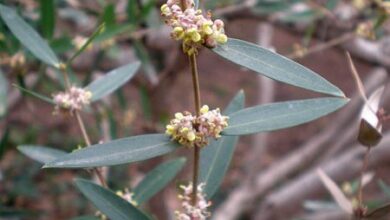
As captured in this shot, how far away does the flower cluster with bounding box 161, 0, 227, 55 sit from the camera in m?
0.45

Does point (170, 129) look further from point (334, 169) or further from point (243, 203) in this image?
point (243, 203)

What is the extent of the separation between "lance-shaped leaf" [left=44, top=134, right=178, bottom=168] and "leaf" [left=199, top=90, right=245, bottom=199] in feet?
0.44

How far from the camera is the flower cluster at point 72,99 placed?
0.63 metres

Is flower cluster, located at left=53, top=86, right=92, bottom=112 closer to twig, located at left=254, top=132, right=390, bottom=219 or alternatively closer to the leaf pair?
the leaf pair

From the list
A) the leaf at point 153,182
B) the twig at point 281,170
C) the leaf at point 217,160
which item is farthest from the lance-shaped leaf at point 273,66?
the twig at point 281,170

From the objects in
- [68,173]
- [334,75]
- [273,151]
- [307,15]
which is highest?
[334,75]

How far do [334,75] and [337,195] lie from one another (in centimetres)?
294

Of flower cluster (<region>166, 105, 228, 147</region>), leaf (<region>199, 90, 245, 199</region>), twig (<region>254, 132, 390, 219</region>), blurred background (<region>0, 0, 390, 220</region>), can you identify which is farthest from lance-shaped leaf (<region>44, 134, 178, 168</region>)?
twig (<region>254, 132, 390, 219</region>)

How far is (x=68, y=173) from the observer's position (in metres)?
2.32

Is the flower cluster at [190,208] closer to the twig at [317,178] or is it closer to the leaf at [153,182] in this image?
the leaf at [153,182]

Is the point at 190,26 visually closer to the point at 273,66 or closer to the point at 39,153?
the point at 273,66

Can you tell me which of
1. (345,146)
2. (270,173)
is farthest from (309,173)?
(345,146)

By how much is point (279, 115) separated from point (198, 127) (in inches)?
2.9

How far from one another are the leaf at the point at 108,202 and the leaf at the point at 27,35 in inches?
7.1
